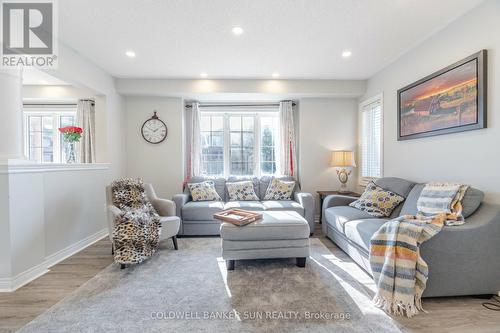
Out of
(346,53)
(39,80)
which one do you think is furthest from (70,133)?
(346,53)

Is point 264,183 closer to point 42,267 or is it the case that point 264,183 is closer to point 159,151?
point 159,151

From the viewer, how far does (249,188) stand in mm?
4180

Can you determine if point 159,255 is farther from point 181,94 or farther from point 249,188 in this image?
point 181,94

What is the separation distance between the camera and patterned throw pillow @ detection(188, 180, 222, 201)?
396cm

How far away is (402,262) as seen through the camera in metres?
1.77

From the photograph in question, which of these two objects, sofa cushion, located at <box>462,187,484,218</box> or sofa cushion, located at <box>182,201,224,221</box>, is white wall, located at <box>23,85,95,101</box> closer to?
sofa cushion, located at <box>182,201,224,221</box>

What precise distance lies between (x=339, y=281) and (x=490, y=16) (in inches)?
108

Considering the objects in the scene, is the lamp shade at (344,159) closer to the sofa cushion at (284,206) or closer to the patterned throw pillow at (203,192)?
the sofa cushion at (284,206)

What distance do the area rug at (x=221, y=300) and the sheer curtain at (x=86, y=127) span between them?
2326 mm

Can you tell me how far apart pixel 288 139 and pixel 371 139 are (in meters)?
1.46

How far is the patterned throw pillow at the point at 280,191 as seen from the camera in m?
4.13

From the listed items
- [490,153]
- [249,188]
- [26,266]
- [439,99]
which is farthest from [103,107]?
[490,153]

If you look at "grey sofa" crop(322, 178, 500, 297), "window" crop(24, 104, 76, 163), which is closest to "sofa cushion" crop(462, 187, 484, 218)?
"grey sofa" crop(322, 178, 500, 297)

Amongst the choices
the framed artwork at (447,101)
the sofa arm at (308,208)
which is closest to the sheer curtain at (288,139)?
the sofa arm at (308,208)
